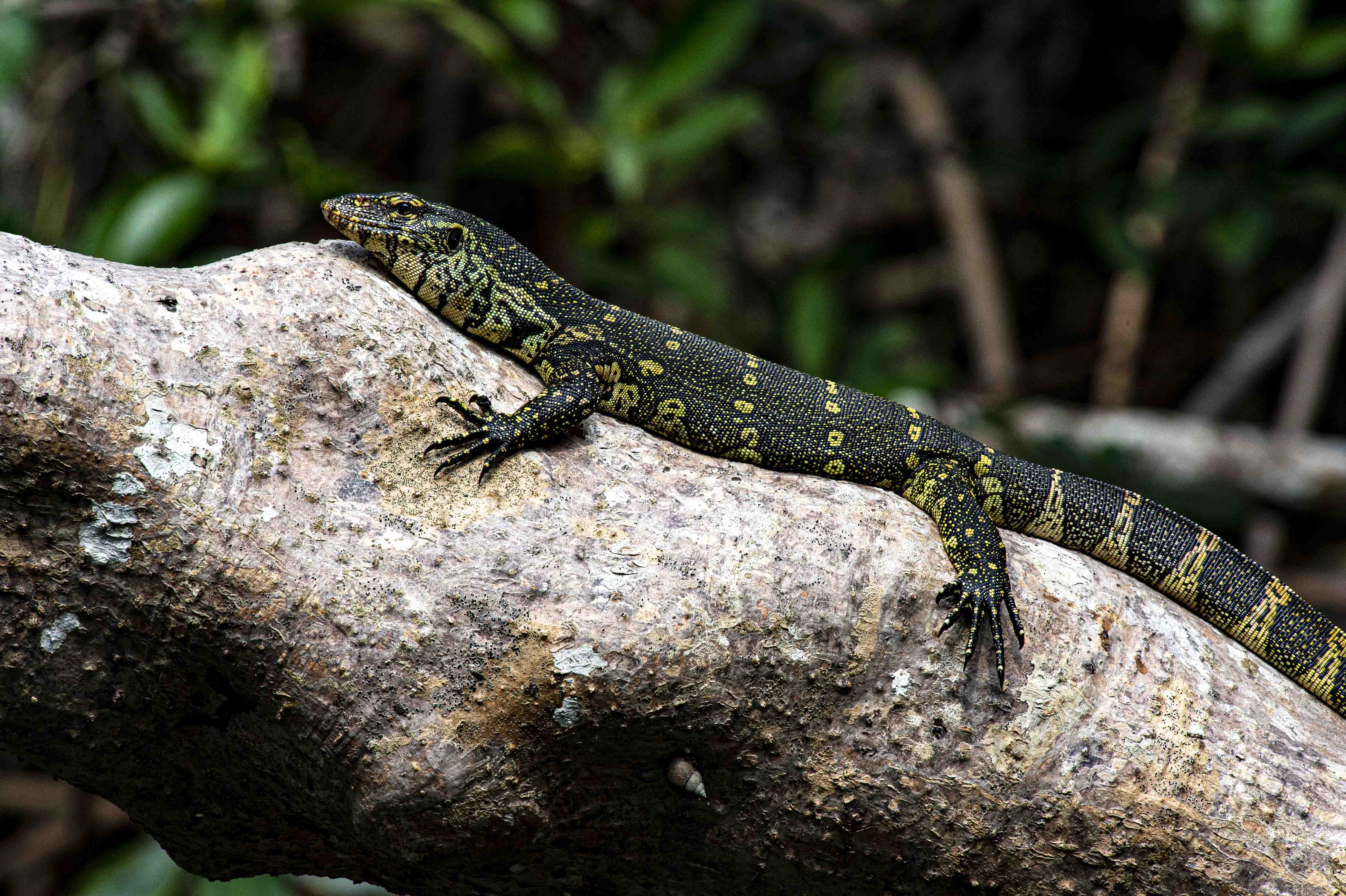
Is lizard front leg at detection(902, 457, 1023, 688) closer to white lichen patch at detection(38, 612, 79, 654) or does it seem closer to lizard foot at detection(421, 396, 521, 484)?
lizard foot at detection(421, 396, 521, 484)

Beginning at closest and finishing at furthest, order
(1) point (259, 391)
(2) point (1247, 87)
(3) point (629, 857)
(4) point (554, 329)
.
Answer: (1) point (259, 391), (3) point (629, 857), (4) point (554, 329), (2) point (1247, 87)

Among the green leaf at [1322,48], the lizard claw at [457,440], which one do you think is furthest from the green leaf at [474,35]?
the green leaf at [1322,48]

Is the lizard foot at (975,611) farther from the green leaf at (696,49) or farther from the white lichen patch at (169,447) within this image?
the green leaf at (696,49)

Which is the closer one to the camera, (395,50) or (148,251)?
(148,251)

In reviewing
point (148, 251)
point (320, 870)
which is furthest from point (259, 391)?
point (148, 251)

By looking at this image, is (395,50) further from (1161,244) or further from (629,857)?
(629,857)
